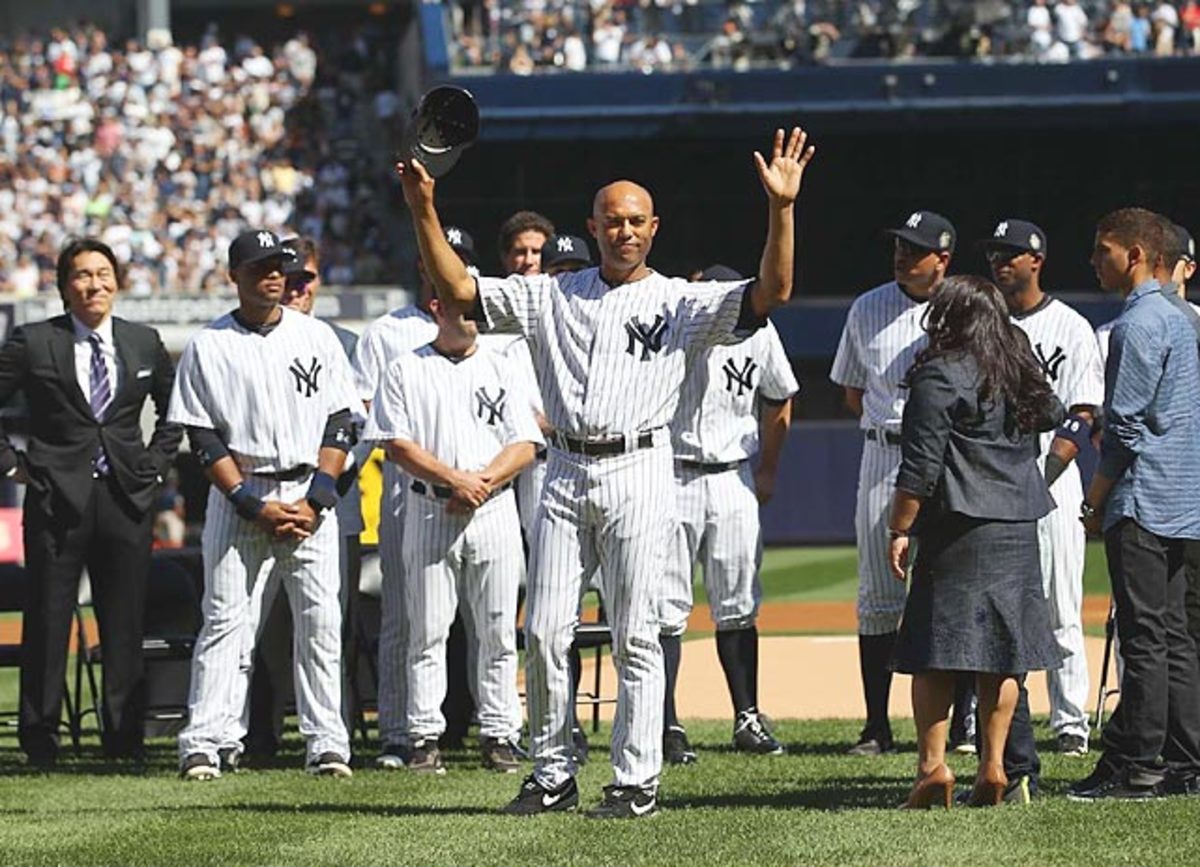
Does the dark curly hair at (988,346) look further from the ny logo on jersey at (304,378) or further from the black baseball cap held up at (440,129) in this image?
the ny logo on jersey at (304,378)

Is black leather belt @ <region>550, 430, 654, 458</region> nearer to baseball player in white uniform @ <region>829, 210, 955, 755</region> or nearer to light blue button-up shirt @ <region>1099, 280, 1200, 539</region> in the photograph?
light blue button-up shirt @ <region>1099, 280, 1200, 539</region>

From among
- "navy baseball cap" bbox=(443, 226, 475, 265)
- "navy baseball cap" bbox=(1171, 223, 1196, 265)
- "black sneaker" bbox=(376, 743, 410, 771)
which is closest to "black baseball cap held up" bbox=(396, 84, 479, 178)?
"navy baseball cap" bbox=(443, 226, 475, 265)

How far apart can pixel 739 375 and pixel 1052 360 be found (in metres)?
1.60

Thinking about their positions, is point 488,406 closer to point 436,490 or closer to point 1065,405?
point 436,490

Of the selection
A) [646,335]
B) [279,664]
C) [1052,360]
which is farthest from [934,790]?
[279,664]

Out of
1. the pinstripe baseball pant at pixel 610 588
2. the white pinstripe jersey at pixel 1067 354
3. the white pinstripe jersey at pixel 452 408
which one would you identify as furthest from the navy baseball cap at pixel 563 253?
the pinstripe baseball pant at pixel 610 588

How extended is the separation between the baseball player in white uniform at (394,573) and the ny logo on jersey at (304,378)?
1.30 ft

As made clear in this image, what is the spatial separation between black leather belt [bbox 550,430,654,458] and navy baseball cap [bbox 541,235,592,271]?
8.08 feet

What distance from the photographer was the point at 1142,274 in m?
8.17

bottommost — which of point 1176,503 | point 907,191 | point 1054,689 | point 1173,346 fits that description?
point 1054,689

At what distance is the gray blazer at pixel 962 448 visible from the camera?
7.54 m

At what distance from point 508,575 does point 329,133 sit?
2636 centimetres

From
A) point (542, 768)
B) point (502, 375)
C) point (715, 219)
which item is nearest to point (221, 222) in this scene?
point (715, 219)

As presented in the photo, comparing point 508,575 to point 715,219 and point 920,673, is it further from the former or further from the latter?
point 715,219
